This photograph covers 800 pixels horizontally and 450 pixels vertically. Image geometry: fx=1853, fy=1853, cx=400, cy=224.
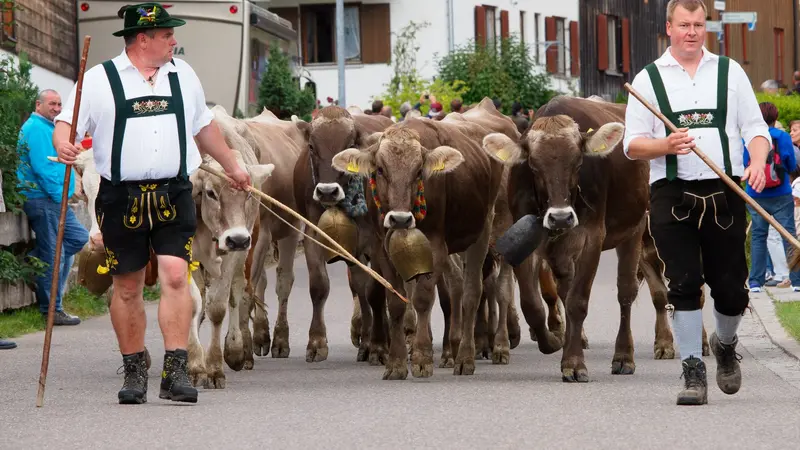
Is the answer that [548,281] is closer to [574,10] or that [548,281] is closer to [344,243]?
[344,243]

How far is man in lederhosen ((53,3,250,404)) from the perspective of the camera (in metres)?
10.2

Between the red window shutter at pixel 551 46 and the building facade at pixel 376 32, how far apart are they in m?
1.05

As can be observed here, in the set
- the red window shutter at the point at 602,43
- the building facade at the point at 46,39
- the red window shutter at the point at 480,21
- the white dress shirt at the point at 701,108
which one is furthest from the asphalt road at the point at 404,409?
the red window shutter at the point at 602,43

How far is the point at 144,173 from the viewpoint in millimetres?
10148

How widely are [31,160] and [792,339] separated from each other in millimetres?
6842

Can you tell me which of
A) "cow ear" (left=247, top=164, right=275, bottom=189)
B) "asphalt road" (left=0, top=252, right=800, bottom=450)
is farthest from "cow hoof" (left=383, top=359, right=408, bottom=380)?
"cow ear" (left=247, top=164, right=275, bottom=189)

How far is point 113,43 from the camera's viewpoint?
25.0m

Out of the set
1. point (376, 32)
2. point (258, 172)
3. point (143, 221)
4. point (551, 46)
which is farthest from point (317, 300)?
point (551, 46)

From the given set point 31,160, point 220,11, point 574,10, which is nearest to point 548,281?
point 31,160

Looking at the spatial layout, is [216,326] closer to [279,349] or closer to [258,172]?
[258,172]

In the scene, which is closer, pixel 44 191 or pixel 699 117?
pixel 699 117

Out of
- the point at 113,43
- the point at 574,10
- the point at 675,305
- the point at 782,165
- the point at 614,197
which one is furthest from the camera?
the point at 574,10

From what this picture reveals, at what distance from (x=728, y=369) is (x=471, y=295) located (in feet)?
10.3

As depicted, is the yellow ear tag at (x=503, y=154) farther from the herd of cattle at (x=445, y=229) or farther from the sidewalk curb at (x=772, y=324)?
the sidewalk curb at (x=772, y=324)
